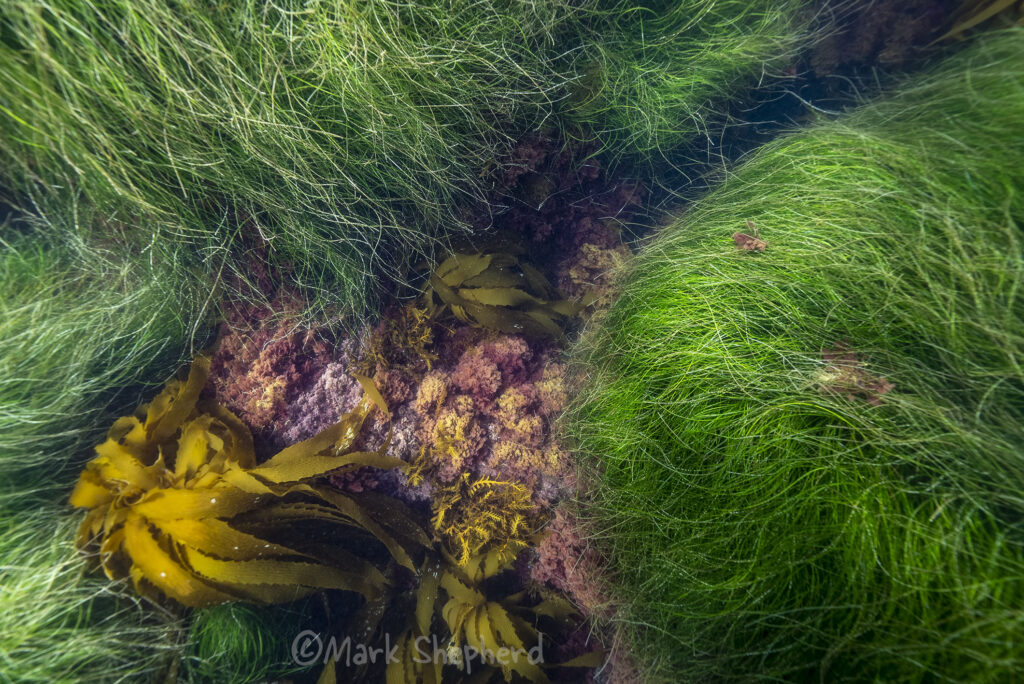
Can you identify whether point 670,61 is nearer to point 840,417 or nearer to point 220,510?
point 840,417

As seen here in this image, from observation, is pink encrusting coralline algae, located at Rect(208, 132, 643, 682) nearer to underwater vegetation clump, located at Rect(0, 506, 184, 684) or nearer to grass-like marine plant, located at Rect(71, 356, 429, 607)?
grass-like marine plant, located at Rect(71, 356, 429, 607)

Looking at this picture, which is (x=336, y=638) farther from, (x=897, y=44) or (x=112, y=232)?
(x=897, y=44)

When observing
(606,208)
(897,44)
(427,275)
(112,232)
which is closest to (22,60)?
(112,232)

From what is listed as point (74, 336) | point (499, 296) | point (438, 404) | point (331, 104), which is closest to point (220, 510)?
point (438, 404)

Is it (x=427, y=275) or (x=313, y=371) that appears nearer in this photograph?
(x=313, y=371)

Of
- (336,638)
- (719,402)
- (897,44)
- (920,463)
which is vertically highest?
(897,44)
